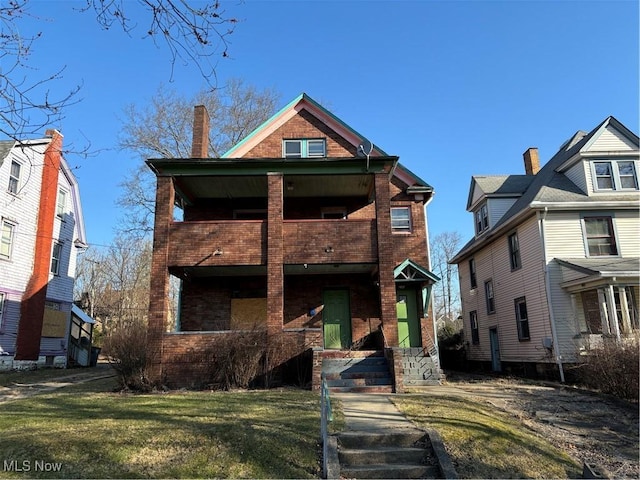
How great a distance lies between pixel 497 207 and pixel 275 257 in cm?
1356

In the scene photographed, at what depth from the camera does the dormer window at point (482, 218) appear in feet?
76.6

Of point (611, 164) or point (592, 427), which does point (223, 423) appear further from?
point (611, 164)

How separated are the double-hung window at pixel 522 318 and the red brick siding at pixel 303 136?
9.52 metres

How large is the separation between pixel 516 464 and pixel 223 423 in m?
4.33

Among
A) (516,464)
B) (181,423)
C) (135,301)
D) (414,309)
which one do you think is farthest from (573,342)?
(135,301)

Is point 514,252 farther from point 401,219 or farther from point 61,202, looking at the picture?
point 61,202

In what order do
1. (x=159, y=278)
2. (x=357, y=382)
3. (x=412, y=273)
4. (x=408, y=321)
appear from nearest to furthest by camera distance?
(x=357, y=382) → (x=159, y=278) → (x=412, y=273) → (x=408, y=321)

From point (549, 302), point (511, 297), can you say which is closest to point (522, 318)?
point (511, 297)

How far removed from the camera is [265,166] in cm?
1475

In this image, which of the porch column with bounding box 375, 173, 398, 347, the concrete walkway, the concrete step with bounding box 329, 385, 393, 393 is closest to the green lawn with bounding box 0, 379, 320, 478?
the concrete walkway

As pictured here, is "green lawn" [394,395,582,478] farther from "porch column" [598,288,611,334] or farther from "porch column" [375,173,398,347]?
"porch column" [598,288,611,334]

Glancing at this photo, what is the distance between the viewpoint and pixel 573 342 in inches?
633

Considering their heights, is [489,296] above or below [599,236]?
below

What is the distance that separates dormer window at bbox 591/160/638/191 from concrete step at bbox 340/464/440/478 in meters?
16.3
